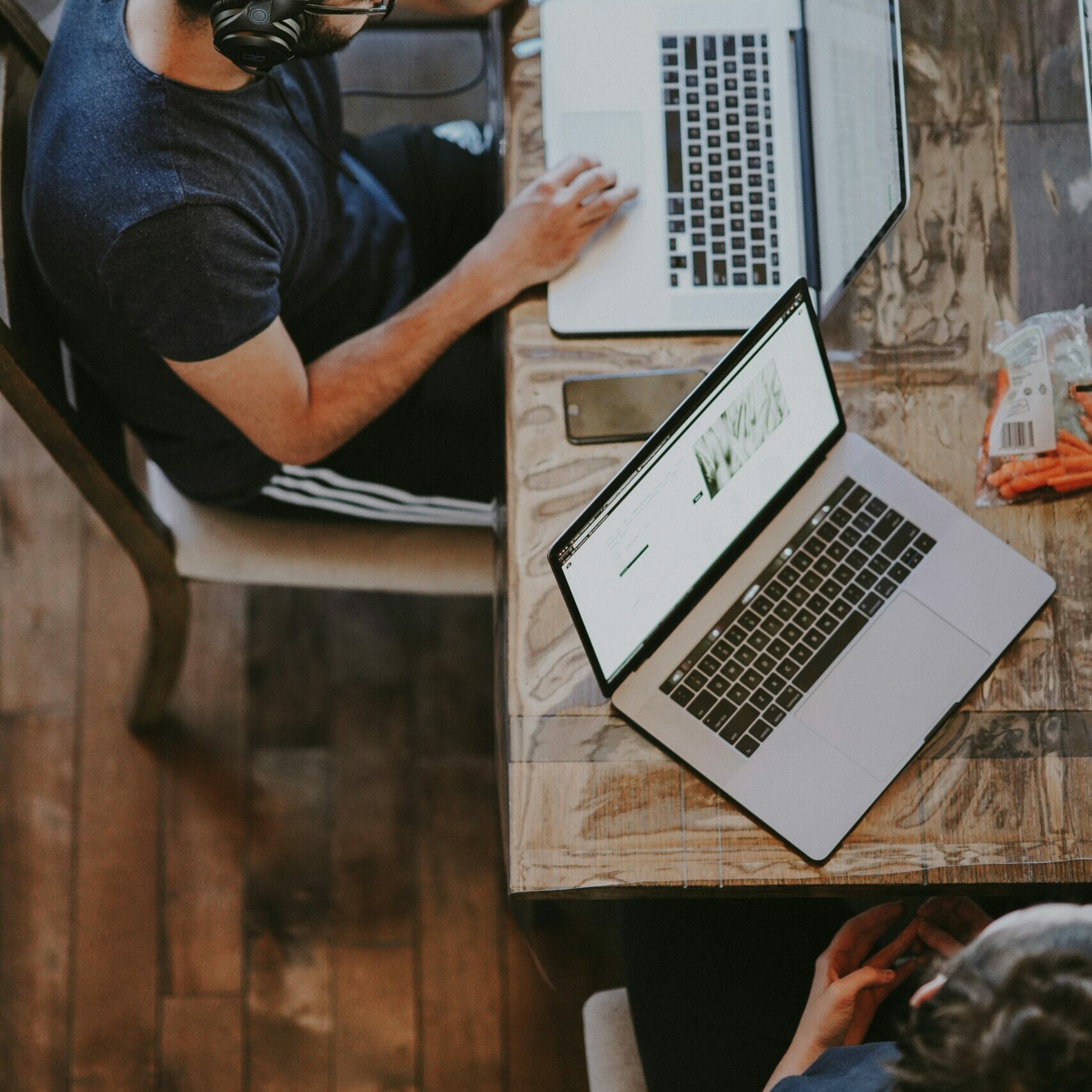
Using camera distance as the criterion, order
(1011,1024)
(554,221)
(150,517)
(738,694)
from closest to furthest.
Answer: (1011,1024), (738,694), (554,221), (150,517)

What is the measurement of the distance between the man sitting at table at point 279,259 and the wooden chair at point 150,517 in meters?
0.03

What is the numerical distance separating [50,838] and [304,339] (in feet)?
3.11

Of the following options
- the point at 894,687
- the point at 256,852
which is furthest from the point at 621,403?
the point at 256,852

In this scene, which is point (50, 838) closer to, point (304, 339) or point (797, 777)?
point (304, 339)

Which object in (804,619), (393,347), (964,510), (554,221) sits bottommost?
(804,619)

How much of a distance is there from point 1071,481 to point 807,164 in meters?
0.43

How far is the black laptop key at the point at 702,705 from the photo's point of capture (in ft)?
3.44

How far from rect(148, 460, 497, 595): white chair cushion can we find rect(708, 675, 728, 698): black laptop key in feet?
1.16

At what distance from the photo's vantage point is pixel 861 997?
3.69ft

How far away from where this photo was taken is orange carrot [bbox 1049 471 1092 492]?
109 cm

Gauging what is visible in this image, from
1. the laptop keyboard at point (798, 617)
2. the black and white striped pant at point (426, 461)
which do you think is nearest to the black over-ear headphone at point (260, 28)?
the black and white striped pant at point (426, 461)

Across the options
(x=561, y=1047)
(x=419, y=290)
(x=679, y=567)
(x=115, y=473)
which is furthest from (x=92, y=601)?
(x=679, y=567)

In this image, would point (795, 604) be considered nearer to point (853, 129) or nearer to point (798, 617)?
point (798, 617)

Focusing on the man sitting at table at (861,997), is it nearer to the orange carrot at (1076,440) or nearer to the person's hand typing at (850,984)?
the person's hand typing at (850,984)
